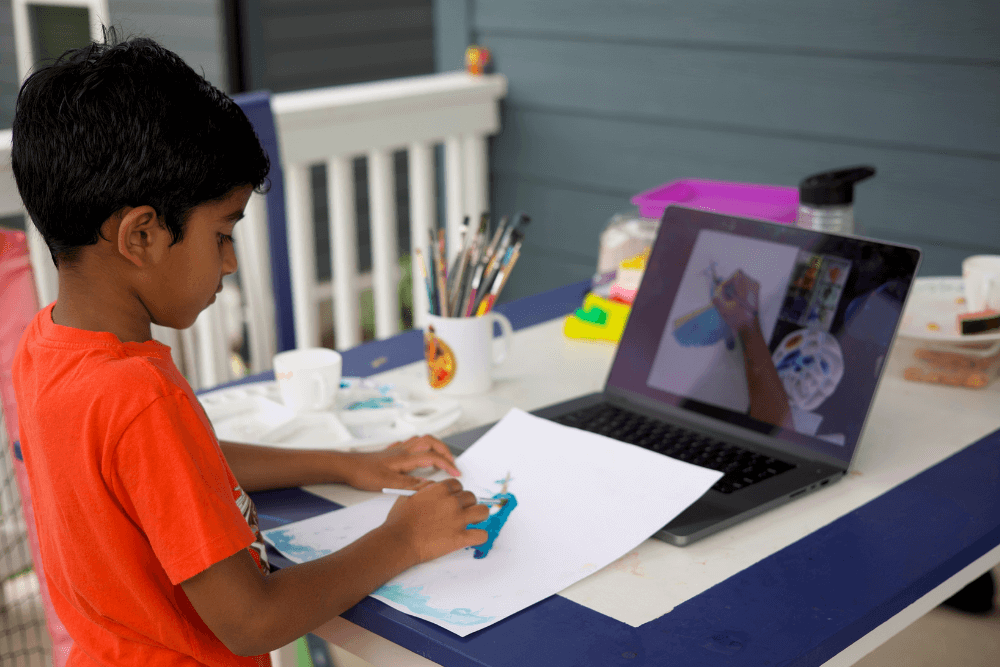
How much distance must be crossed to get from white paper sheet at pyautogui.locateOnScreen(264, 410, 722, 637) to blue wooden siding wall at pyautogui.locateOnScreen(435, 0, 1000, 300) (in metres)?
1.29

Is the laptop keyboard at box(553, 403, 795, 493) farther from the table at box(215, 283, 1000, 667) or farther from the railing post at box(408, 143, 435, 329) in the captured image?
the railing post at box(408, 143, 435, 329)

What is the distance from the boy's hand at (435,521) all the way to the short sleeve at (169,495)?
6.8 inches

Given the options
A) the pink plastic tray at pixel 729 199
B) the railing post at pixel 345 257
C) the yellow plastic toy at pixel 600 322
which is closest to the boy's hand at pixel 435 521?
the yellow plastic toy at pixel 600 322

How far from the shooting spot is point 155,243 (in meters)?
0.71

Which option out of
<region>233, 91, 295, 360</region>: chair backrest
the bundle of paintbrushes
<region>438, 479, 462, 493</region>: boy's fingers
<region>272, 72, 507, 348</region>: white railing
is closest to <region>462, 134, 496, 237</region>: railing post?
<region>272, 72, 507, 348</region>: white railing

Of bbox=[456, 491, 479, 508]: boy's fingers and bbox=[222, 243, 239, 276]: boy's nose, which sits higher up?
bbox=[222, 243, 239, 276]: boy's nose

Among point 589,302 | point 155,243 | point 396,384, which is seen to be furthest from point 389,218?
point 155,243

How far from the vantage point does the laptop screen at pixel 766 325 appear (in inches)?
39.4

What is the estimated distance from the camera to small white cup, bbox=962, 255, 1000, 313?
130cm

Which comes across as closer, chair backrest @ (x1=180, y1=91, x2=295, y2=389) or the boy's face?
the boy's face

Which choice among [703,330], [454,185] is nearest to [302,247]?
[454,185]

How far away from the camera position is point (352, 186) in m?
2.45

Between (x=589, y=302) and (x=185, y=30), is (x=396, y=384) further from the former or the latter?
(x=185, y=30)

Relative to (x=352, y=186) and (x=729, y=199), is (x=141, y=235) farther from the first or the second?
(x=352, y=186)
